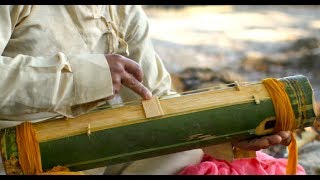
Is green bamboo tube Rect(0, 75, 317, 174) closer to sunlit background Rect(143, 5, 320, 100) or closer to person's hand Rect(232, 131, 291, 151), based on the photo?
person's hand Rect(232, 131, 291, 151)

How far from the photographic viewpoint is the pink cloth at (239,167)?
1.73 metres

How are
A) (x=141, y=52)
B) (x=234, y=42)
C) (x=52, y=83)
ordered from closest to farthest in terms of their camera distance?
(x=52, y=83), (x=141, y=52), (x=234, y=42)

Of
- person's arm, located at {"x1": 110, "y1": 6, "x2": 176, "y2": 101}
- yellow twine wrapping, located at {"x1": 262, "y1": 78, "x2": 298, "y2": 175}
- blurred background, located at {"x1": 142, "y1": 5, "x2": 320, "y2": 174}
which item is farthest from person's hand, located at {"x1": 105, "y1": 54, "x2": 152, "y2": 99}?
blurred background, located at {"x1": 142, "y1": 5, "x2": 320, "y2": 174}

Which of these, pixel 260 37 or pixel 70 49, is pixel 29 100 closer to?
pixel 70 49

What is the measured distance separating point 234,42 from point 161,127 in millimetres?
3174

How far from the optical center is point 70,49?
181 centimetres

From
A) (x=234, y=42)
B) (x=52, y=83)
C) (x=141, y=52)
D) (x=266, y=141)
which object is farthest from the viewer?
(x=234, y=42)

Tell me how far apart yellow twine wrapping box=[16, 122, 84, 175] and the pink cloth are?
17.3 inches

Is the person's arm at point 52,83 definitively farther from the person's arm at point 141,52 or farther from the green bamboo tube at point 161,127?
the person's arm at point 141,52

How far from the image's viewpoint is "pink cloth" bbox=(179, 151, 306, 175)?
1.73 metres

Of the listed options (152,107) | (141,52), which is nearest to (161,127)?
(152,107)

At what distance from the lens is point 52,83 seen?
1.47m

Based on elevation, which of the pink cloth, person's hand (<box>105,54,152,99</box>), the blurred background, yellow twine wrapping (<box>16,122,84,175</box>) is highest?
person's hand (<box>105,54,152,99</box>)

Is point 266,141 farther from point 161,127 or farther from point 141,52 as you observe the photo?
point 141,52
